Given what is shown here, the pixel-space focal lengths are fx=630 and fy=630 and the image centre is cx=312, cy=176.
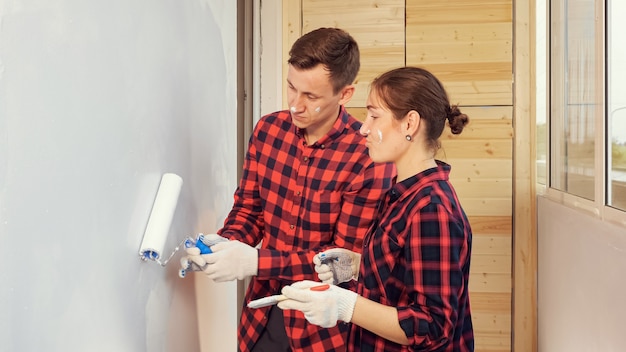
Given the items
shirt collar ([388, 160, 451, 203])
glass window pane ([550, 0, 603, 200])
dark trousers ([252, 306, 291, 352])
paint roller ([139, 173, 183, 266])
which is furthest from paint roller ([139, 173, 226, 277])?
glass window pane ([550, 0, 603, 200])

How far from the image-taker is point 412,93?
1.23 metres

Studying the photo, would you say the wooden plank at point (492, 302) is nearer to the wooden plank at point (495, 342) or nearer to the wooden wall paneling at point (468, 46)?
the wooden plank at point (495, 342)

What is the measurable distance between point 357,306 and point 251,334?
0.47 meters

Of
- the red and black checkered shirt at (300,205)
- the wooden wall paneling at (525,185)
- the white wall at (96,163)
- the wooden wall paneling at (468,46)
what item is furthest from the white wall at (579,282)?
the white wall at (96,163)

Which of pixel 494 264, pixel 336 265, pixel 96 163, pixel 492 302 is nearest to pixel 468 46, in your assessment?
pixel 494 264

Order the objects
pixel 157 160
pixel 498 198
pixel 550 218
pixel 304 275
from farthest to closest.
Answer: pixel 498 198, pixel 550 218, pixel 304 275, pixel 157 160

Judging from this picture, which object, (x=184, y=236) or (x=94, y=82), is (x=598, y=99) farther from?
(x=94, y=82)

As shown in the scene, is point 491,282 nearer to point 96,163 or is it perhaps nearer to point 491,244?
point 491,244

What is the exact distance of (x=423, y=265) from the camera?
110cm

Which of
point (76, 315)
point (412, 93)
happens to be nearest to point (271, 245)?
point (412, 93)

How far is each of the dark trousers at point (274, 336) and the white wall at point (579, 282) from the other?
0.87 metres

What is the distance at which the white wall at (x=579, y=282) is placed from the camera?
5.62 feet

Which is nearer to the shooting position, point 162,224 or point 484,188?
point 162,224

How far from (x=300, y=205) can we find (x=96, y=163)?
0.61 meters
